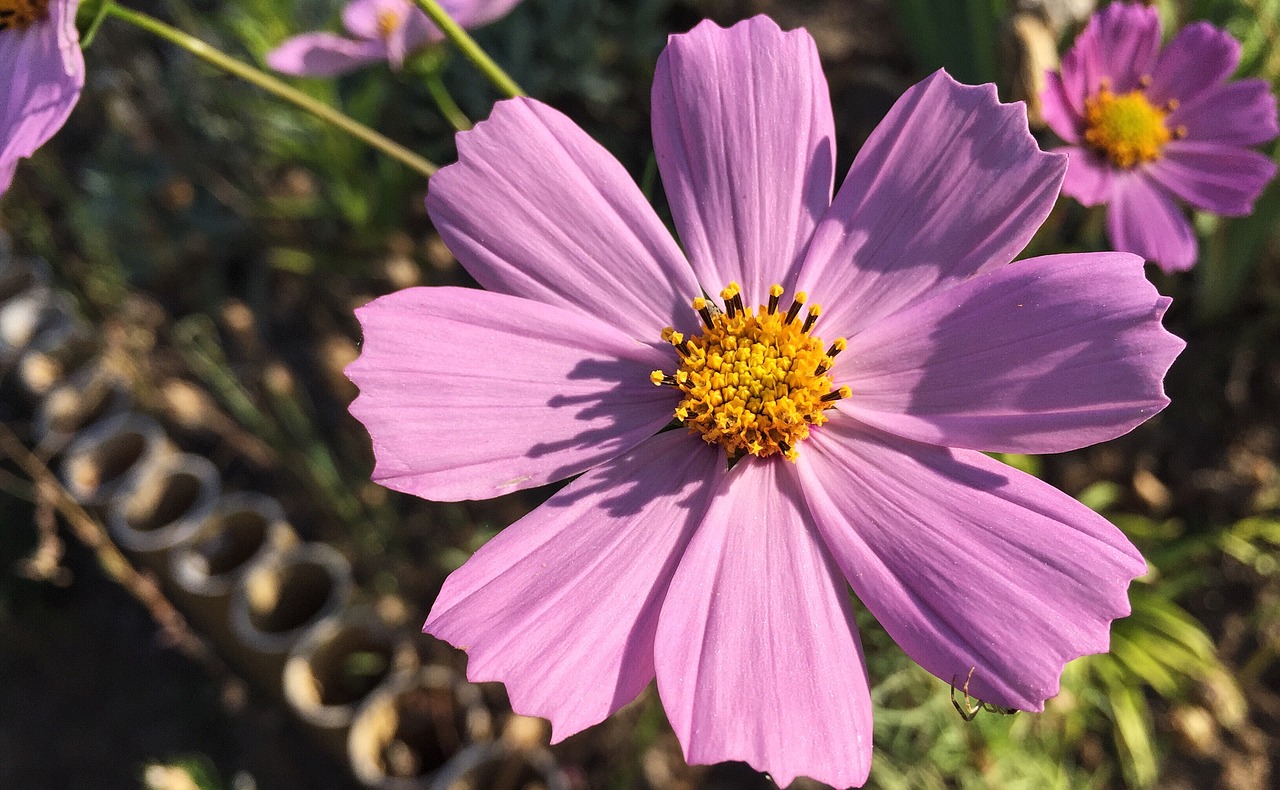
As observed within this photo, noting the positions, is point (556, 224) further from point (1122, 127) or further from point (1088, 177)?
point (1122, 127)

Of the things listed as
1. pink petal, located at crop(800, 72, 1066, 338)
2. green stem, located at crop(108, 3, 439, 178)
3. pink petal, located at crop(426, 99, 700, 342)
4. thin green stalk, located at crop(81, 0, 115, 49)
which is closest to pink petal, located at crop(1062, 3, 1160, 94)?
pink petal, located at crop(800, 72, 1066, 338)

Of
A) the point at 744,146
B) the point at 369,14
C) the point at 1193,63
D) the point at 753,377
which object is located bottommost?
the point at 1193,63

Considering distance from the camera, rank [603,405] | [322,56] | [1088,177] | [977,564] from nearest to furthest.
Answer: [977,564] < [603,405] < [1088,177] < [322,56]

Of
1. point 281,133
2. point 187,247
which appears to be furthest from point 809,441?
point 187,247

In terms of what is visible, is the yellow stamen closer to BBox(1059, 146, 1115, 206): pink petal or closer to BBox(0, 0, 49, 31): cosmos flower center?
BBox(0, 0, 49, 31): cosmos flower center

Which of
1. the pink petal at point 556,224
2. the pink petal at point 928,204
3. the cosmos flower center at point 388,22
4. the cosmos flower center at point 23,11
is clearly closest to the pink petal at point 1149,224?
the pink petal at point 928,204

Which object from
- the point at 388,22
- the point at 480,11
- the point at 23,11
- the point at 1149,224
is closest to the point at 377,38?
the point at 388,22

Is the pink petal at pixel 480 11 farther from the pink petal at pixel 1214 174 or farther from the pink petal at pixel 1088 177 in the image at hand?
the pink petal at pixel 1214 174
